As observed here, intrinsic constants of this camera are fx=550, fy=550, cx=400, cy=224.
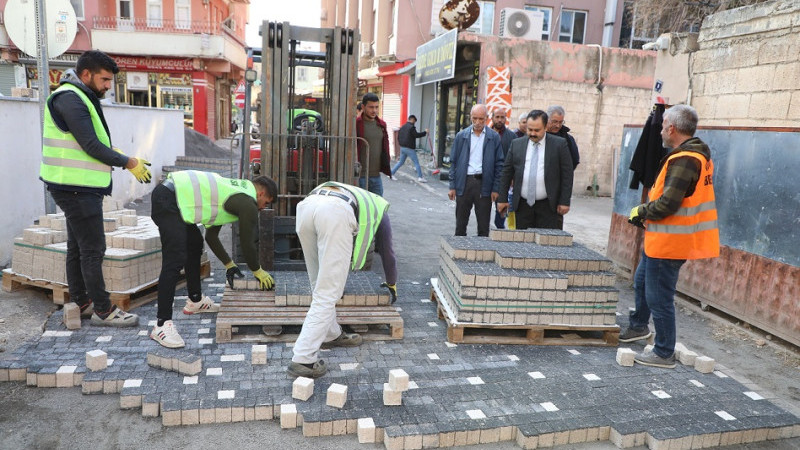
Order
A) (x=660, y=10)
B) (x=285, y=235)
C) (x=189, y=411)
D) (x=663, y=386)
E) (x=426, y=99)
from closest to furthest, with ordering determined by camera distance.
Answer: (x=189, y=411) → (x=663, y=386) → (x=285, y=235) → (x=660, y=10) → (x=426, y=99)

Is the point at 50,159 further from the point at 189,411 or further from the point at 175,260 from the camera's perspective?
the point at 189,411

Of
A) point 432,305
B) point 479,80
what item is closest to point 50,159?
point 432,305

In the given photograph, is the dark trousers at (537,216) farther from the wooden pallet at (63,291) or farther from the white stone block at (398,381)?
the wooden pallet at (63,291)

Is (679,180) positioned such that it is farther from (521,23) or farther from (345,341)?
(521,23)

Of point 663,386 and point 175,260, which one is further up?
point 175,260

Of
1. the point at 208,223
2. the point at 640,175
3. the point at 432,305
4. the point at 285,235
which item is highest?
the point at 640,175

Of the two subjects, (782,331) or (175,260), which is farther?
(782,331)

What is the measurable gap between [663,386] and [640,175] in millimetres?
2884

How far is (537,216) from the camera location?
615 centimetres

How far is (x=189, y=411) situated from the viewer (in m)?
3.38

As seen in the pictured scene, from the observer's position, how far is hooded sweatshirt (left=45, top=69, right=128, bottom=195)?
4.23 metres

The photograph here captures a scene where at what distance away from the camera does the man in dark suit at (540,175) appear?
5.84 metres

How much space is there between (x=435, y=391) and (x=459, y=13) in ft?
43.4

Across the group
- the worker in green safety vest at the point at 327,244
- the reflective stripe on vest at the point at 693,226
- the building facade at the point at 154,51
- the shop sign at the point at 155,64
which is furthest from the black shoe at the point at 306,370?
the shop sign at the point at 155,64
